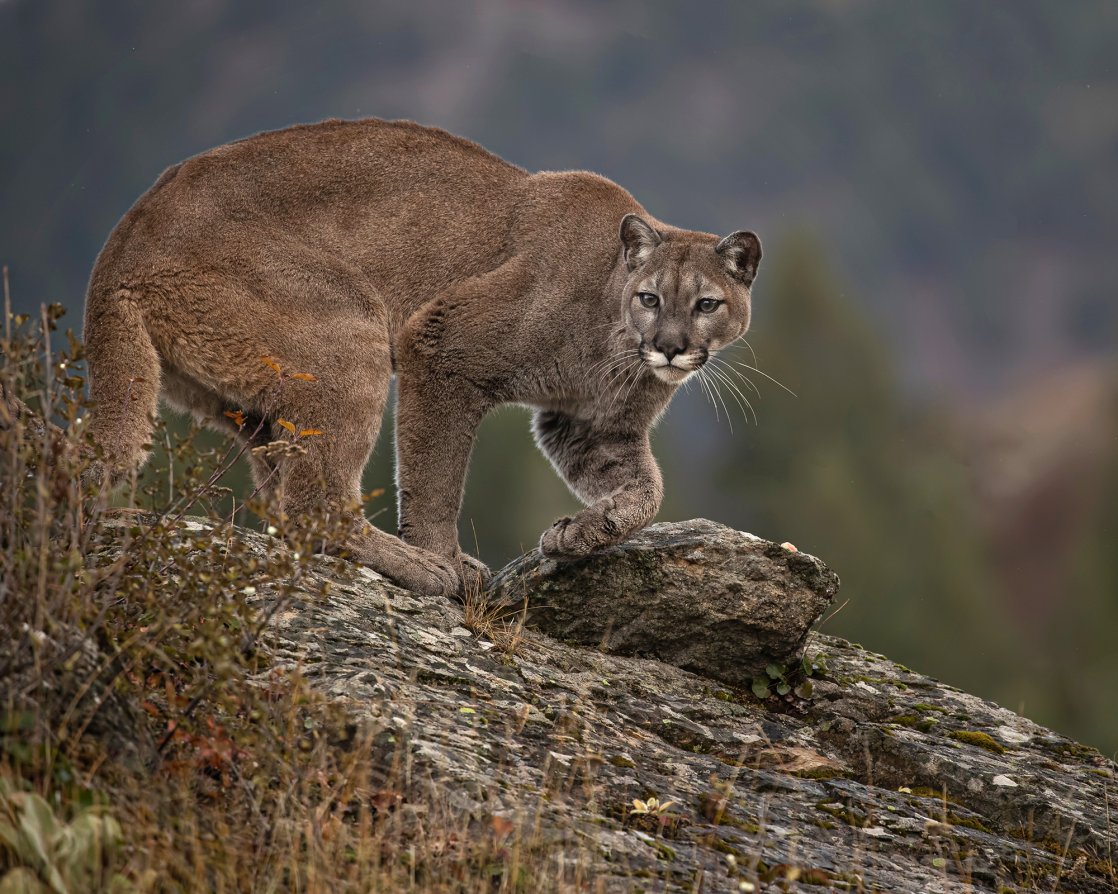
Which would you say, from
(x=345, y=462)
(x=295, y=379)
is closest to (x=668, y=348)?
(x=345, y=462)

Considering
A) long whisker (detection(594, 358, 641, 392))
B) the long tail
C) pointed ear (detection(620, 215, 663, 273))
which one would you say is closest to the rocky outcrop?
the long tail

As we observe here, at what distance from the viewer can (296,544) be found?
399cm

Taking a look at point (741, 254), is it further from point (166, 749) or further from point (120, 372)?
point (166, 749)

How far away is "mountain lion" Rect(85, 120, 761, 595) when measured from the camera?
6266 millimetres

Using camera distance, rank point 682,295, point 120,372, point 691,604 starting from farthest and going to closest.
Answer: point 682,295 → point 691,604 → point 120,372

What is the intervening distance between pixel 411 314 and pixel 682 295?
1.51 meters

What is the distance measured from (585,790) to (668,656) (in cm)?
192

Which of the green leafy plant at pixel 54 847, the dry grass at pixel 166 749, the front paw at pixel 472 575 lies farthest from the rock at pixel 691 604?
the green leafy plant at pixel 54 847

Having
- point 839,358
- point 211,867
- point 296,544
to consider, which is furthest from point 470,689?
point 839,358

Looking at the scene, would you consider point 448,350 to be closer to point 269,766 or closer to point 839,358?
point 269,766

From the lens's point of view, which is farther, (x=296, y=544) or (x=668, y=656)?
(x=668, y=656)

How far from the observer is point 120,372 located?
592cm

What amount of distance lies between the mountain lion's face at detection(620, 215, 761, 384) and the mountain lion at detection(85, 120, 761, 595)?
0.01 metres

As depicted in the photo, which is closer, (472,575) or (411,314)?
(472,575)
